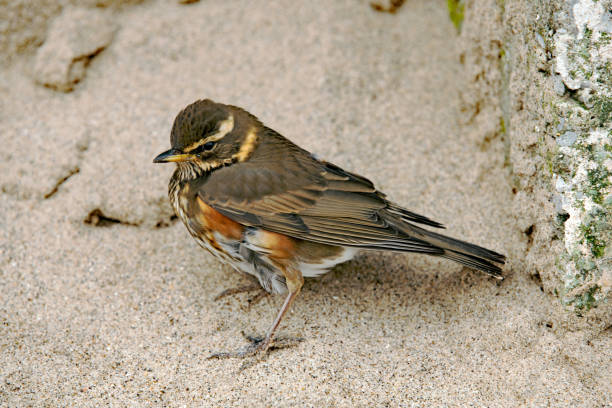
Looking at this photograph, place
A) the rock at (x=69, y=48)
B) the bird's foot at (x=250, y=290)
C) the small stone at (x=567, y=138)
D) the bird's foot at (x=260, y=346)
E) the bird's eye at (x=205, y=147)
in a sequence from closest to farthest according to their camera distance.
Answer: the small stone at (x=567, y=138) → the bird's foot at (x=260, y=346) → the bird's eye at (x=205, y=147) → the bird's foot at (x=250, y=290) → the rock at (x=69, y=48)

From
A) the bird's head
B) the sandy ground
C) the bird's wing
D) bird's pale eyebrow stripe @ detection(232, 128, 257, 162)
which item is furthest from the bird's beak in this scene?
the sandy ground

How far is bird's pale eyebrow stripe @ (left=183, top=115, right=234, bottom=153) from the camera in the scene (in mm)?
4070

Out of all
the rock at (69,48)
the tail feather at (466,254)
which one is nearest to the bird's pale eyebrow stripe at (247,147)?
the tail feather at (466,254)

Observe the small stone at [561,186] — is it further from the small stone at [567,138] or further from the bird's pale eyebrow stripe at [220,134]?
the bird's pale eyebrow stripe at [220,134]

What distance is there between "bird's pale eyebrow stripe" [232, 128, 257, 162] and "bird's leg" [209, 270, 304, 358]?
2.69 ft

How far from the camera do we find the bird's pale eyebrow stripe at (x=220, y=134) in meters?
4.07

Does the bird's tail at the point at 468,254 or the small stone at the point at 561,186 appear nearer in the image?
the small stone at the point at 561,186

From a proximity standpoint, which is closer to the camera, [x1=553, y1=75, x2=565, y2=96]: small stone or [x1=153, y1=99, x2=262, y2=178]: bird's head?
[x1=553, y1=75, x2=565, y2=96]: small stone

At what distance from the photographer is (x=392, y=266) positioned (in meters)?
4.57

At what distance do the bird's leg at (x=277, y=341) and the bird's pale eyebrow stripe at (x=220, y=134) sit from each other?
97 cm

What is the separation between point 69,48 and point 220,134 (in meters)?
2.41

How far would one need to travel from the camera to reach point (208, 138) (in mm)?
4098

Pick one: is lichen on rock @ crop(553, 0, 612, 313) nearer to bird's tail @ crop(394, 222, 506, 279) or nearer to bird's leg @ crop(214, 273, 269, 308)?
bird's tail @ crop(394, 222, 506, 279)

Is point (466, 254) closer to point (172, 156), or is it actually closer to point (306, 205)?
point (306, 205)
